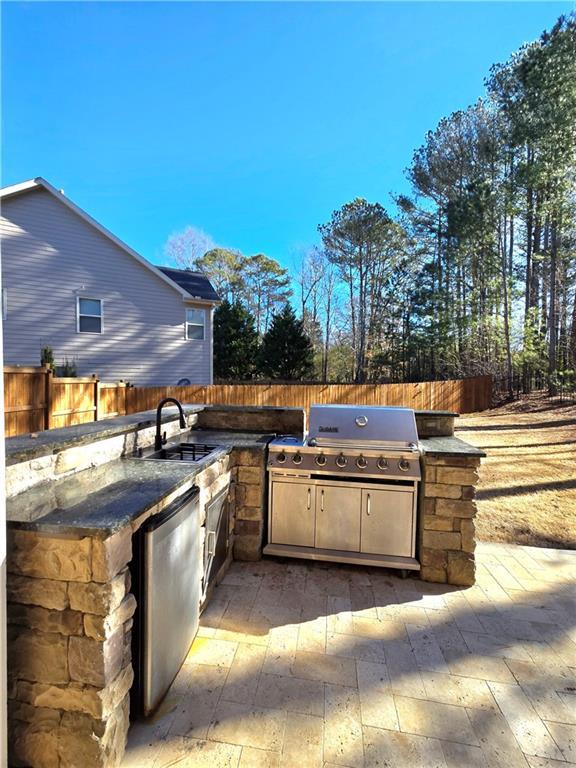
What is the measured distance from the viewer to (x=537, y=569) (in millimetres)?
2990

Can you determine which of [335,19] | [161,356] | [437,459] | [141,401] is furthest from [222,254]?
[437,459]

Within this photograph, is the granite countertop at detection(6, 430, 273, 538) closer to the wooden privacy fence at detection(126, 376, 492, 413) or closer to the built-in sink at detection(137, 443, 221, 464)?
the built-in sink at detection(137, 443, 221, 464)

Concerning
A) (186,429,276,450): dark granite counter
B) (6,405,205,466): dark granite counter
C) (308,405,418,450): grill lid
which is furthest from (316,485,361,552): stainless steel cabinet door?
(6,405,205,466): dark granite counter

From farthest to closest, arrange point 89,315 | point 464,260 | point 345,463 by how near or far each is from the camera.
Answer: point 464,260 → point 89,315 → point 345,463

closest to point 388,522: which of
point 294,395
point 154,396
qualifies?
point 294,395

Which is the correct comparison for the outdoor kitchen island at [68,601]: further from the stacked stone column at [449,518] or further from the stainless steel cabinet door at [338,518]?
the stacked stone column at [449,518]

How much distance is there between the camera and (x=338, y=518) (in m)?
2.87

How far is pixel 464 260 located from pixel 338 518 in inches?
661

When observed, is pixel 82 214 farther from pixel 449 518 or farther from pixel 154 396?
pixel 449 518

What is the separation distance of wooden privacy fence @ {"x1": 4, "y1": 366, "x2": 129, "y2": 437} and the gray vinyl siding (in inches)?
101

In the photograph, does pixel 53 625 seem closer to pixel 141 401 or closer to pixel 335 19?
pixel 335 19

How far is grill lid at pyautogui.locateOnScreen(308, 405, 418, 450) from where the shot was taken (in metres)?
2.83

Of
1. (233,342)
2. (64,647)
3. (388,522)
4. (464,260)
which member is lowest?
(388,522)

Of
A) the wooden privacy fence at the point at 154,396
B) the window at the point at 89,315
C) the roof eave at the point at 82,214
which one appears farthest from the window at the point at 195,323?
the window at the point at 89,315
